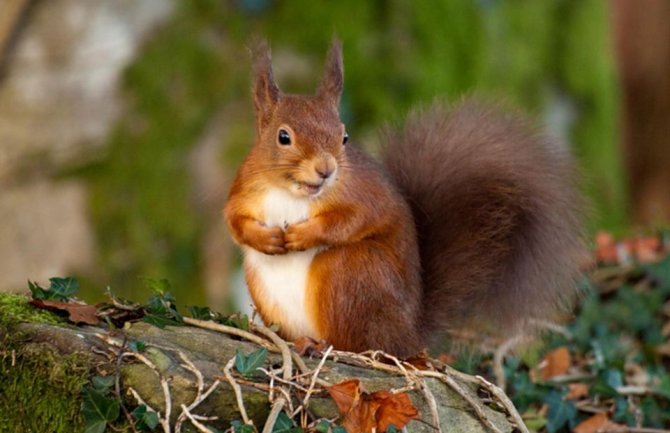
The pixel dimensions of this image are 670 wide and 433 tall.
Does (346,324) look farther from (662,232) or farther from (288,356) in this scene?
(662,232)

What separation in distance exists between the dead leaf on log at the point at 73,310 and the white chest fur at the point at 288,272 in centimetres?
39

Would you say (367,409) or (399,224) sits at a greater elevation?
(399,224)

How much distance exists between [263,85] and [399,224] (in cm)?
35

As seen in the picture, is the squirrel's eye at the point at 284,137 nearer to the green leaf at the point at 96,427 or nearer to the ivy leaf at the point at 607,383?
the green leaf at the point at 96,427

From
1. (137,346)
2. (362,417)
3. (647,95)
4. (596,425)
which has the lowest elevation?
(596,425)

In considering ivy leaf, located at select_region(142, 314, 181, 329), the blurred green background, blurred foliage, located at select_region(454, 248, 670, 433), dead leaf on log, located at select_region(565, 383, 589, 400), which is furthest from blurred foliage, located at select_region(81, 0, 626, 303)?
ivy leaf, located at select_region(142, 314, 181, 329)

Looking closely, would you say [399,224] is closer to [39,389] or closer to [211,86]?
[39,389]

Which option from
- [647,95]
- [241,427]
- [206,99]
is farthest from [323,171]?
[647,95]

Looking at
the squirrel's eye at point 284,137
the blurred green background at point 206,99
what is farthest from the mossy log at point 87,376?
the blurred green background at point 206,99

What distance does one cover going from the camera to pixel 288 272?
2.35m

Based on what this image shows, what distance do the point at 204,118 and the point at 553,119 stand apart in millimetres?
2312

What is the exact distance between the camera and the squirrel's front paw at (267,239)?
2305 mm

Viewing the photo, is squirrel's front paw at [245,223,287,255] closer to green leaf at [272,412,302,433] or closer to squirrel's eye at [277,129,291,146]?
squirrel's eye at [277,129,291,146]

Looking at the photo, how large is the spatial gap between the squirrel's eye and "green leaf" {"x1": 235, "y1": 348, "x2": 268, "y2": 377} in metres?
0.50
